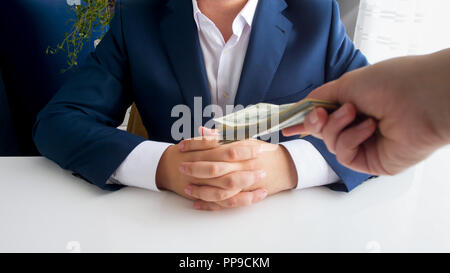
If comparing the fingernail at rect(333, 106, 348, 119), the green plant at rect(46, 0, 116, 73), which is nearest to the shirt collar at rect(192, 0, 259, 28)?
the fingernail at rect(333, 106, 348, 119)

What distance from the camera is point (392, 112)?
0.56 meters

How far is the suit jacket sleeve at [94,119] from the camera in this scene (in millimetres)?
767

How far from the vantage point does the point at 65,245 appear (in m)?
0.56

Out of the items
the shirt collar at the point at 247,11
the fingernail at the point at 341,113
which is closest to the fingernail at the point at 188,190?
the fingernail at the point at 341,113

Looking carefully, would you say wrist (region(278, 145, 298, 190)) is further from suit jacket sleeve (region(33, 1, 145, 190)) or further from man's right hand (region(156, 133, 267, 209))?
suit jacket sleeve (region(33, 1, 145, 190))

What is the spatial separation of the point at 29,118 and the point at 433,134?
215 cm

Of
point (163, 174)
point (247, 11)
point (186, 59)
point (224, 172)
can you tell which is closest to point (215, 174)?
point (224, 172)

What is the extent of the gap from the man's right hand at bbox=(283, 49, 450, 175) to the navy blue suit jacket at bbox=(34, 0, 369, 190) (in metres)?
0.41

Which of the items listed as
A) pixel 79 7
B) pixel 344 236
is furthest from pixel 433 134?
pixel 79 7

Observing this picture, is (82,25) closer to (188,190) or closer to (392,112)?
(188,190)

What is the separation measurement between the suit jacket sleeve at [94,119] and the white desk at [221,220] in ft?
0.18

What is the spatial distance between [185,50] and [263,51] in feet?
0.84

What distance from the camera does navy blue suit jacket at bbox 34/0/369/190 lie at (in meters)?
1.01
